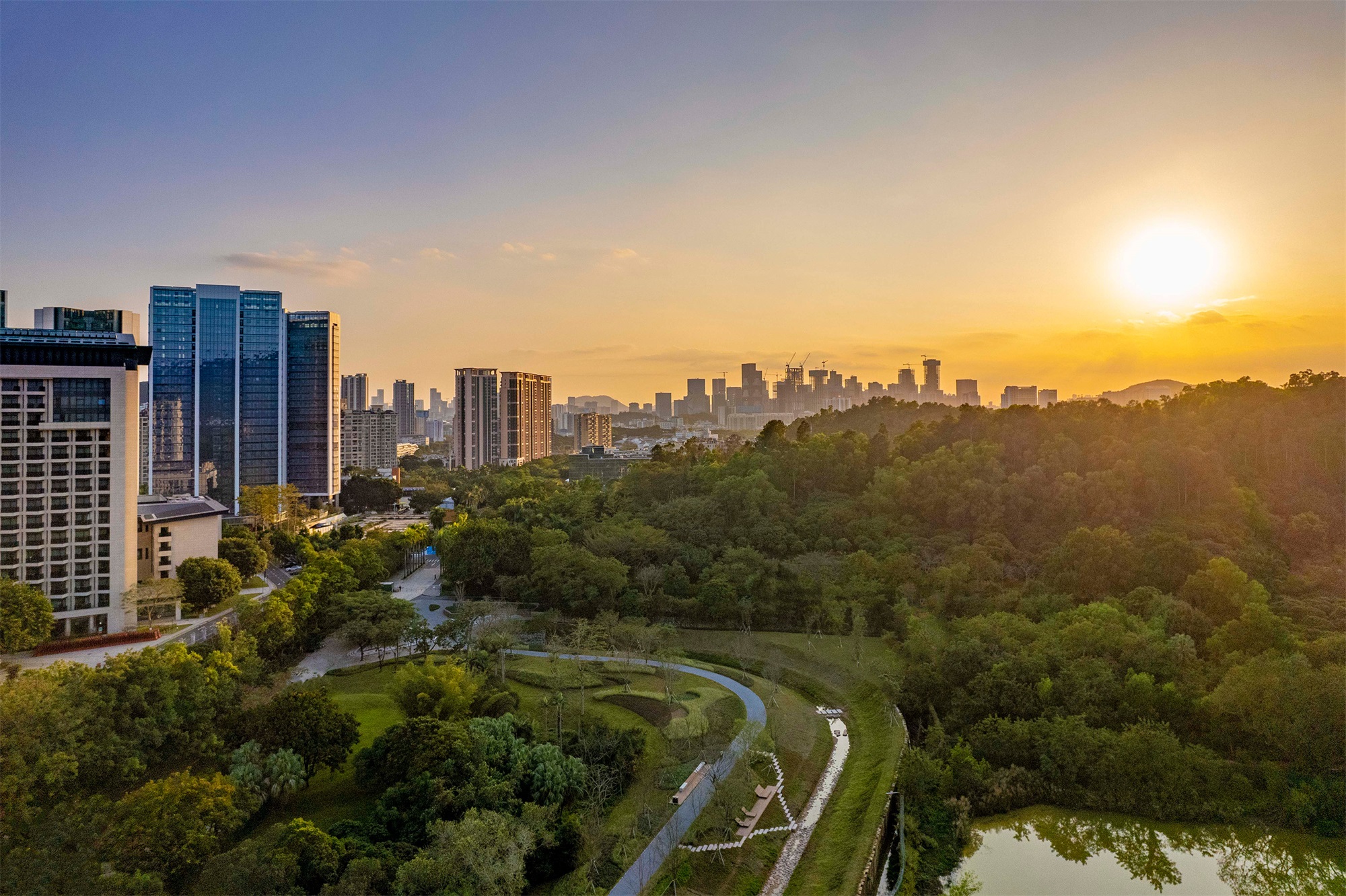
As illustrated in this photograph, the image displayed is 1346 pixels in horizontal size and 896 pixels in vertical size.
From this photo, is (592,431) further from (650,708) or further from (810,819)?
(810,819)

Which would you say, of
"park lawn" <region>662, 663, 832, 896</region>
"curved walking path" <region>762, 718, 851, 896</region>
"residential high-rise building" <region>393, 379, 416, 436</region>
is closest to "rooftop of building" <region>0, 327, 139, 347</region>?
"park lawn" <region>662, 663, 832, 896</region>

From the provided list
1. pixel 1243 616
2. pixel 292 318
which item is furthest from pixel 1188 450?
pixel 292 318

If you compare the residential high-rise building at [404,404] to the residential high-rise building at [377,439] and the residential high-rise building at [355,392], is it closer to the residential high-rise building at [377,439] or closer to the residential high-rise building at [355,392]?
the residential high-rise building at [355,392]

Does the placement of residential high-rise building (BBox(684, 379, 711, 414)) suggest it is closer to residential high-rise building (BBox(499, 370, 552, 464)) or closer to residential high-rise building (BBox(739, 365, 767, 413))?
residential high-rise building (BBox(739, 365, 767, 413))

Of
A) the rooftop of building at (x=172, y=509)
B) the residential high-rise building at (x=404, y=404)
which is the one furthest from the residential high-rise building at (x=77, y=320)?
the residential high-rise building at (x=404, y=404)

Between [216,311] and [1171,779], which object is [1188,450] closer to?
[1171,779]

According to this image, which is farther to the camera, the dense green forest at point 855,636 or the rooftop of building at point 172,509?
the rooftop of building at point 172,509

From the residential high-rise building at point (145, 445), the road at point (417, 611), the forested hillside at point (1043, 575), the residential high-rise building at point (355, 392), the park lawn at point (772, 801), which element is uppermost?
the residential high-rise building at point (355, 392)
